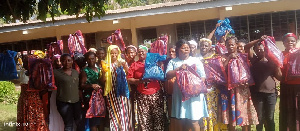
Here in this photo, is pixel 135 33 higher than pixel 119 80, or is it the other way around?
pixel 135 33

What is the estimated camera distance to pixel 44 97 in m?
4.06

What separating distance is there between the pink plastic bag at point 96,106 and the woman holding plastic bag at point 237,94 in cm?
177

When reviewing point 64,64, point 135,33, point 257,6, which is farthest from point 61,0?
point 257,6

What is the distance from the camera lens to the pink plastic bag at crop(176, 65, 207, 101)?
3.48 meters

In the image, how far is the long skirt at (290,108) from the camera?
3707 millimetres

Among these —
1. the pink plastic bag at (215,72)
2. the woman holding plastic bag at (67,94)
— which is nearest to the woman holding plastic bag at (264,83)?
the pink plastic bag at (215,72)

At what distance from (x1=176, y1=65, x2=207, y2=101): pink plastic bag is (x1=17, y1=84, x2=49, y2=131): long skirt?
2.13m

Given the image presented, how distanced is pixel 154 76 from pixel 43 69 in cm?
161

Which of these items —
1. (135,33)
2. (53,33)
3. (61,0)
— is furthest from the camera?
(53,33)

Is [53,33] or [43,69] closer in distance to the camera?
[43,69]

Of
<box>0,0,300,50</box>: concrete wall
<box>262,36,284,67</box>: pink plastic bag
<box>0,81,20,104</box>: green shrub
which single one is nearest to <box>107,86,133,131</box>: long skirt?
<box>262,36,284,67</box>: pink plastic bag

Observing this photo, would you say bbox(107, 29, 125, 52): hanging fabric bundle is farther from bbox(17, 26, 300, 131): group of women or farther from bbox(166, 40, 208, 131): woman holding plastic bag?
bbox(166, 40, 208, 131): woman holding plastic bag

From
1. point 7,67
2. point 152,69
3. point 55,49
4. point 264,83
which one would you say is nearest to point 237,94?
point 264,83

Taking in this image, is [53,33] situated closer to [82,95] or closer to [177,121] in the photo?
[82,95]
